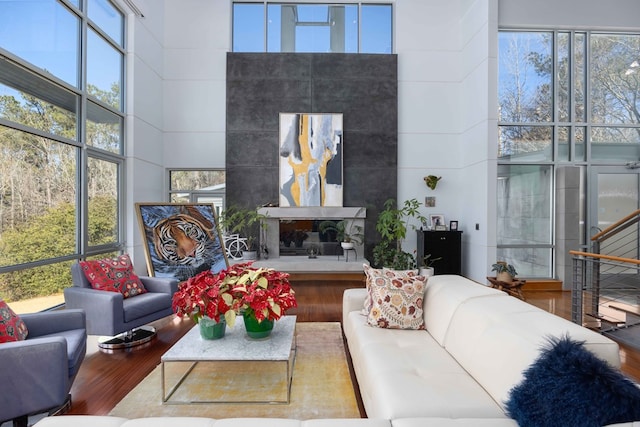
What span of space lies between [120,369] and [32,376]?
0.97 metres

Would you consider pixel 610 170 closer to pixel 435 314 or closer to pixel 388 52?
pixel 388 52

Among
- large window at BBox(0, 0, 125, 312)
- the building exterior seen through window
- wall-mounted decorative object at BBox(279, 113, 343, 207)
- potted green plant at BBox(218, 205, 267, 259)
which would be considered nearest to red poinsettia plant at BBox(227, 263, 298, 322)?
large window at BBox(0, 0, 125, 312)

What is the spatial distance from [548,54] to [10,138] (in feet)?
26.5

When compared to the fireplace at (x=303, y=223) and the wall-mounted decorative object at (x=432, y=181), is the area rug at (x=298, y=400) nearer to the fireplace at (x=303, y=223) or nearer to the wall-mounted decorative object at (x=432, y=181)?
the fireplace at (x=303, y=223)

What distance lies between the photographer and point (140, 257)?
6.06 metres

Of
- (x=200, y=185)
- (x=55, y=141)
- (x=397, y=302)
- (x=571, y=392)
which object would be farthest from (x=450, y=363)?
(x=200, y=185)

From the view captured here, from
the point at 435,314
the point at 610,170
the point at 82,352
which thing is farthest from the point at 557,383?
the point at 610,170

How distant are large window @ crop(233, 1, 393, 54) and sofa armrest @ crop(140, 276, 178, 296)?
502 cm

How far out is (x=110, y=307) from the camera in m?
3.15

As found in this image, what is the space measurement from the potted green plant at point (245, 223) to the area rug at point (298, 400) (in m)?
3.75

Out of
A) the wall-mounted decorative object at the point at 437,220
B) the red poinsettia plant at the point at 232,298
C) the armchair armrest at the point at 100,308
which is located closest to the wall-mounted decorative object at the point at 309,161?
the wall-mounted decorative object at the point at 437,220

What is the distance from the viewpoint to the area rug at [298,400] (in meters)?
2.25

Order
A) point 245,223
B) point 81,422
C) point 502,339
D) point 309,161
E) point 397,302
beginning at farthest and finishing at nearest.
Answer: point 309,161
point 245,223
point 397,302
point 502,339
point 81,422

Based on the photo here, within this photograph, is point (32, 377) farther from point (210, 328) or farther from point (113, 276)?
point (113, 276)
